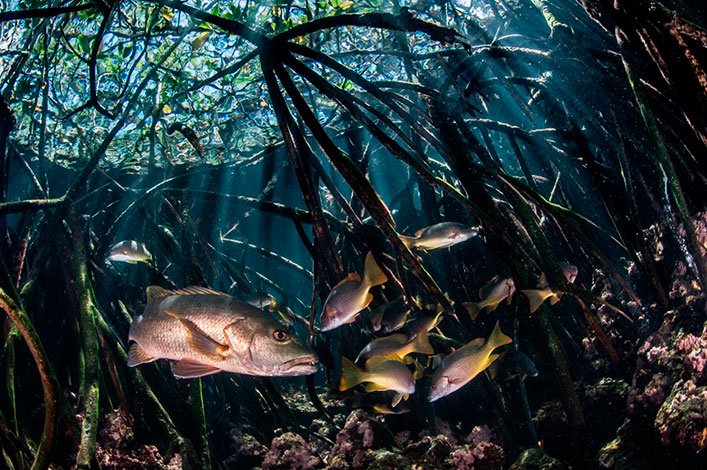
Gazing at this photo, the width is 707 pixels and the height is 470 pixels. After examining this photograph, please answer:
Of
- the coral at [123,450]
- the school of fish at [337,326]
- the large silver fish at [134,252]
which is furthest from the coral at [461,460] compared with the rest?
the large silver fish at [134,252]

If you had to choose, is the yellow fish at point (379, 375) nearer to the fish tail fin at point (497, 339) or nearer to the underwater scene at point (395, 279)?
the underwater scene at point (395, 279)

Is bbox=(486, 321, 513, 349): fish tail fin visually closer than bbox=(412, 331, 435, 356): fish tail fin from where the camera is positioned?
Yes

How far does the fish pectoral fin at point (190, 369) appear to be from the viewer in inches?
70.7

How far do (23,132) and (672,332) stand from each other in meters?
11.6

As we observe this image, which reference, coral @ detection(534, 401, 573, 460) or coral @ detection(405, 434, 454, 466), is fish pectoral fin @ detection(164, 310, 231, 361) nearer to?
coral @ detection(405, 434, 454, 466)

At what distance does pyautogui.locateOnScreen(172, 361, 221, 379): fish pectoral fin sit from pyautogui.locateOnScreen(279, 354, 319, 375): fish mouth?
337 millimetres

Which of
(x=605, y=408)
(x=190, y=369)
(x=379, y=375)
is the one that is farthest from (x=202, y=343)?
(x=605, y=408)

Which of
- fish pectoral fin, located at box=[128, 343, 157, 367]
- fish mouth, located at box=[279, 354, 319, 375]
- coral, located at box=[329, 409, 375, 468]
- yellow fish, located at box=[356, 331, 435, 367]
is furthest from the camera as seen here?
coral, located at box=[329, 409, 375, 468]

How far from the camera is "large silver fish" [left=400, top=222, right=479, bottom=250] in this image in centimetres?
362

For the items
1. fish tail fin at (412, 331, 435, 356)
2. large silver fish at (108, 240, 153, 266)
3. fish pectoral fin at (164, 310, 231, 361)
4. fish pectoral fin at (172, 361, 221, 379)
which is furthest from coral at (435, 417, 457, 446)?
large silver fish at (108, 240, 153, 266)

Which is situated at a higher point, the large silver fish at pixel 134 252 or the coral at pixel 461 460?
the large silver fish at pixel 134 252

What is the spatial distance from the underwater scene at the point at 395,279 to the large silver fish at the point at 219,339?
11mm

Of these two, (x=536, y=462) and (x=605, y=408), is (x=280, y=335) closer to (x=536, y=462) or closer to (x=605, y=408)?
(x=536, y=462)

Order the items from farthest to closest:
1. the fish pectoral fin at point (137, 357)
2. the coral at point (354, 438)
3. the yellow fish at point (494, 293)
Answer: the yellow fish at point (494, 293)
the coral at point (354, 438)
the fish pectoral fin at point (137, 357)
